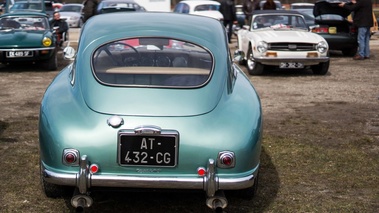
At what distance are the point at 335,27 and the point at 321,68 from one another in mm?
3692

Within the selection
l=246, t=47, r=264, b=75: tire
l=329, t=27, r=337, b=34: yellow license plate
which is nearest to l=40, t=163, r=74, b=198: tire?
l=246, t=47, r=264, b=75: tire

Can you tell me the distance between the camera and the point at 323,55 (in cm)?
1405

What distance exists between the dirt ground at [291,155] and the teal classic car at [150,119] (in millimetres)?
367

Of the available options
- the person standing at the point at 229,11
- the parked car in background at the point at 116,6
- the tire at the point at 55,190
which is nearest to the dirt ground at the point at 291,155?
the tire at the point at 55,190

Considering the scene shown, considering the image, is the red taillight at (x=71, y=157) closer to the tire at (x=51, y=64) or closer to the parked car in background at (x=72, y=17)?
the tire at (x=51, y=64)

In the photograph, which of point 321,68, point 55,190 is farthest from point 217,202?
point 321,68

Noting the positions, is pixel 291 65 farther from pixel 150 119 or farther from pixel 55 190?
pixel 150 119

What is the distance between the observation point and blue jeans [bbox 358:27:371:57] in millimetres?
16969

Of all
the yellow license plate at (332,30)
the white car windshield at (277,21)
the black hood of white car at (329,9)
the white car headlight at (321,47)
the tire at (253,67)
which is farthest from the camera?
the black hood of white car at (329,9)

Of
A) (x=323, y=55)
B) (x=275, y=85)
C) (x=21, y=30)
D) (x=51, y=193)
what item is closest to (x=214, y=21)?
(x=51, y=193)

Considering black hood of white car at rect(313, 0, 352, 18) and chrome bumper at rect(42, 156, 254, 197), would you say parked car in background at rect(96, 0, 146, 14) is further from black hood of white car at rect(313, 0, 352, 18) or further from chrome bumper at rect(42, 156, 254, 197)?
chrome bumper at rect(42, 156, 254, 197)

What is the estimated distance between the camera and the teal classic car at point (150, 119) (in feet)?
15.9

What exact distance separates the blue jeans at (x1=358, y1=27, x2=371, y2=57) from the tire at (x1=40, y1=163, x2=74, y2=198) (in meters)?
12.8

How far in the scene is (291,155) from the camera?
721 centimetres
